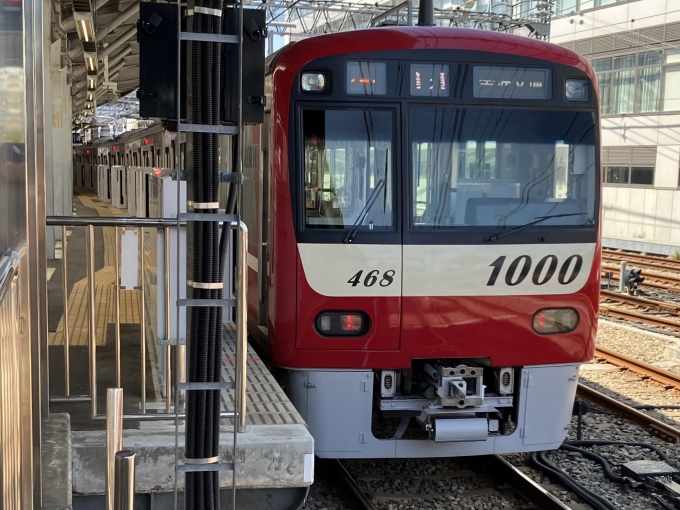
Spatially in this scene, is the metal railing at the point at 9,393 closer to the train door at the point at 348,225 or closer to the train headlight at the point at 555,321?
the train door at the point at 348,225

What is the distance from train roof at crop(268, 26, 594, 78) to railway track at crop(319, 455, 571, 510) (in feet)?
8.79

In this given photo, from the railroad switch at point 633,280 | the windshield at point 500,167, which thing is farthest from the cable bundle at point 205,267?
the railroad switch at point 633,280

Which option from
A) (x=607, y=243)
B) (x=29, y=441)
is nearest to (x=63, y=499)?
(x=29, y=441)

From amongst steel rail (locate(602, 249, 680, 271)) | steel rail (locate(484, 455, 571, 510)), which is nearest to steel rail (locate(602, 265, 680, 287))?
steel rail (locate(602, 249, 680, 271))

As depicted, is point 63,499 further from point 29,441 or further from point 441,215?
point 441,215

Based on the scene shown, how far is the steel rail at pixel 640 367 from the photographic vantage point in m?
8.88

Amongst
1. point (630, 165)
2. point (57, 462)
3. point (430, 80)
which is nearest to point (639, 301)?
point (430, 80)

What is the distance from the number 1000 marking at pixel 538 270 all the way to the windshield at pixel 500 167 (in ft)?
0.75

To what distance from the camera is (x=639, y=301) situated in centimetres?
1375

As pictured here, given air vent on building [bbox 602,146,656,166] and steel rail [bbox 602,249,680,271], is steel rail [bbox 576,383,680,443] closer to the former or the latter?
steel rail [bbox 602,249,680,271]

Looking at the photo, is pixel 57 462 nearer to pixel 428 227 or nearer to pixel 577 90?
pixel 428 227

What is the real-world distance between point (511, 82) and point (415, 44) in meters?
0.67

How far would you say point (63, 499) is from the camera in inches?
130

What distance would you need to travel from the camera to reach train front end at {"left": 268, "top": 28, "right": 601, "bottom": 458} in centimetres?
530
